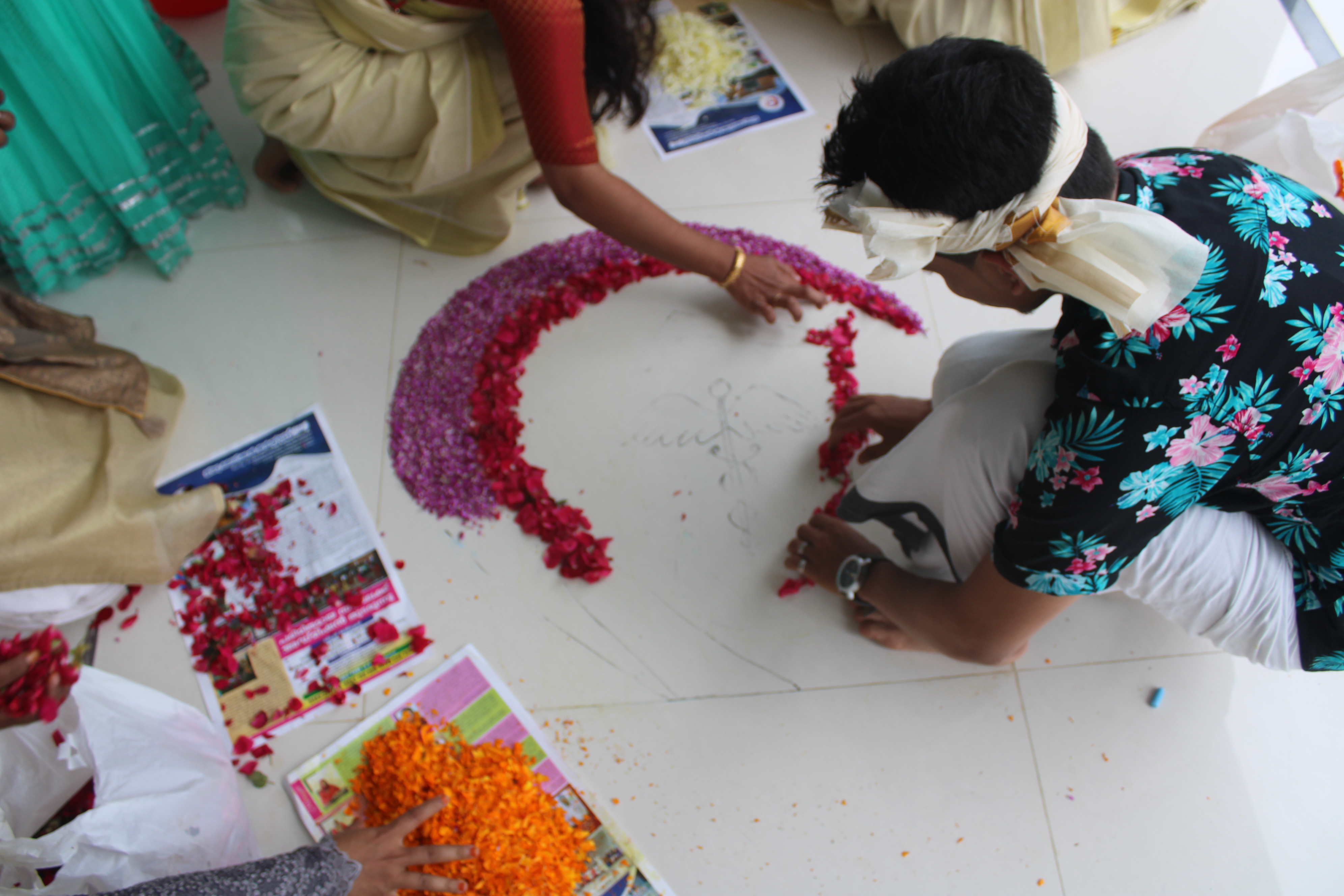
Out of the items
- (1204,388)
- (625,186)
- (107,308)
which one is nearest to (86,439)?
(107,308)

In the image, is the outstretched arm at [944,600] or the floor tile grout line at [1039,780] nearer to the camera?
the outstretched arm at [944,600]

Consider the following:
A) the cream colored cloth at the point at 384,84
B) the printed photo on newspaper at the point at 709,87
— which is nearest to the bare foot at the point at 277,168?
the cream colored cloth at the point at 384,84

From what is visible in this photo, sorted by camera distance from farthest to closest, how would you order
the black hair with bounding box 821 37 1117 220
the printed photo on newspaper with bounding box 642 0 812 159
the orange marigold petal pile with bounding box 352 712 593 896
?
1. the printed photo on newspaper with bounding box 642 0 812 159
2. the orange marigold petal pile with bounding box 352 712 593 896
3. the black hair with bounding box 821 37 1117 220

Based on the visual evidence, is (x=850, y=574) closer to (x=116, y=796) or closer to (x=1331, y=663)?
(x=1331, y=663)

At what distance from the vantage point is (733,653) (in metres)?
1.33

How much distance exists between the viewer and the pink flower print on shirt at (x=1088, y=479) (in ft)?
2.58

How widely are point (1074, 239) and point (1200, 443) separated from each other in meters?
0.24

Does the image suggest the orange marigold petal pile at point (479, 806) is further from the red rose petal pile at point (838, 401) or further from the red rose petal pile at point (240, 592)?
the red rose petal pile at point (838, 401)

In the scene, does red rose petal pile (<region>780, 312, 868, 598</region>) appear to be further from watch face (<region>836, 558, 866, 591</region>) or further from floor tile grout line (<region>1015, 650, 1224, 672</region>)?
floor tile grout line (<region>1015, 650, 1224, 672</region>)

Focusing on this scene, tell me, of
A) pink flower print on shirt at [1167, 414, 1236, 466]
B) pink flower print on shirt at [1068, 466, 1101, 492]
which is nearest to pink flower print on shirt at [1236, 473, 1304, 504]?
pink flower print on shirt at [1167, 414, 1236, 466]

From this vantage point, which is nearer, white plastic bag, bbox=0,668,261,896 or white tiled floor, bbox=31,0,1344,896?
white plastic bag, bbox=0,668,261,896

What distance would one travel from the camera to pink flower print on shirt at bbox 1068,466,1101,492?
787 millimetres

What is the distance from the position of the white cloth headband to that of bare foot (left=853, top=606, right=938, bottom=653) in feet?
2.27

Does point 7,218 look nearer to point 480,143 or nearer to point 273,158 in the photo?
point 273,158
